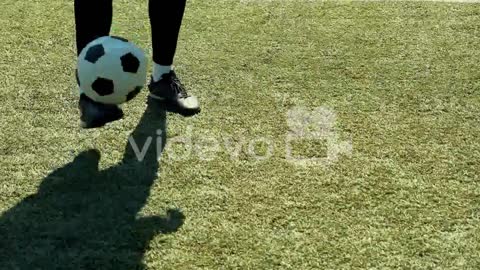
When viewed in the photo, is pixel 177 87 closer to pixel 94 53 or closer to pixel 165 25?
pixel 165 25

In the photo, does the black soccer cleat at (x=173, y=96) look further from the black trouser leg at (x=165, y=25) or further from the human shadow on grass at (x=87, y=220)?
the human shadow on grass at (x=87, y=220)

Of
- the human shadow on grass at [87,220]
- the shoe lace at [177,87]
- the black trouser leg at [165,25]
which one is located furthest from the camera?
the shoe lace at [177,87]

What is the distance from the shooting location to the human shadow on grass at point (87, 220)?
204 centimetres

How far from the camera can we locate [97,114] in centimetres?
245

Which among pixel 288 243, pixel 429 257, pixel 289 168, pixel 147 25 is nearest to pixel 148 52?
pixel 147 25

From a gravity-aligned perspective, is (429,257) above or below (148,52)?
above

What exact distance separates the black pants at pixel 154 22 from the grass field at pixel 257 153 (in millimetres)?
268

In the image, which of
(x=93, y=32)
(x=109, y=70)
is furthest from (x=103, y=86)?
(x=93, y=32)

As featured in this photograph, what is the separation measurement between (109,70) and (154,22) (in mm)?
335

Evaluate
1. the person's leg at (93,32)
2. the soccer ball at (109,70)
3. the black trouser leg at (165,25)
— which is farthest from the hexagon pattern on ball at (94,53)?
the black trouser leg at (165,25)

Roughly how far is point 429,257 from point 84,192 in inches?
43.3

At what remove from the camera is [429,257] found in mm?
2072

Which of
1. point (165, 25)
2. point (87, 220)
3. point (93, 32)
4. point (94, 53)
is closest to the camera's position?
point (87, 220)

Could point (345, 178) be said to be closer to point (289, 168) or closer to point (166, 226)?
point (289, 168)
